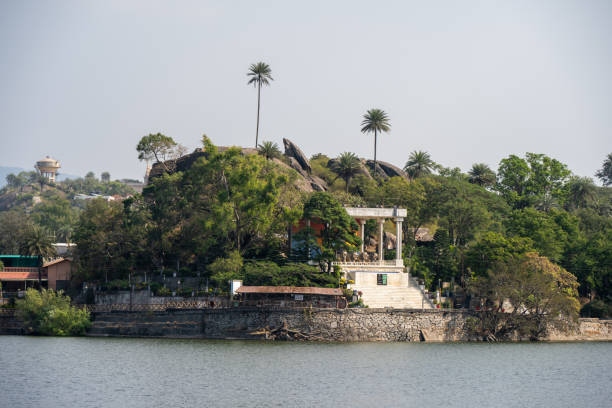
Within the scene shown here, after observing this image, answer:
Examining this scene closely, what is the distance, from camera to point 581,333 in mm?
77750

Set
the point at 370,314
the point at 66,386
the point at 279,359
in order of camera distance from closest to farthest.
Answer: the point at 66,386, the point at 279,359, the point at 370,314

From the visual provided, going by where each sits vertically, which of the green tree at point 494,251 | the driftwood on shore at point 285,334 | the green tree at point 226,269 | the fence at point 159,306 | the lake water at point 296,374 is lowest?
the lake water at point 296,374

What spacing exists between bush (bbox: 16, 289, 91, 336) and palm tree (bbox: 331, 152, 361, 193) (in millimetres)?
36383

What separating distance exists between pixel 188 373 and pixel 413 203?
44.6 metres

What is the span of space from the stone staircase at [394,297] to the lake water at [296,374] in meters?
7.73

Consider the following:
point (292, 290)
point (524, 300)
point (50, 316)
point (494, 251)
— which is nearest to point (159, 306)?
point (50, 316)

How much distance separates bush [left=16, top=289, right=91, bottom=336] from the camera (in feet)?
249

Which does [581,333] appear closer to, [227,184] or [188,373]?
[227,184]

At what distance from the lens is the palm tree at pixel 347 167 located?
103688mm

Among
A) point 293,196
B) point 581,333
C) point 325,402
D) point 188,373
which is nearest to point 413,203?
point 293,196

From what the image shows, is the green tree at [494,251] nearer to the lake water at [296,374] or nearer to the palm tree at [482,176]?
the lake water at [296,374]

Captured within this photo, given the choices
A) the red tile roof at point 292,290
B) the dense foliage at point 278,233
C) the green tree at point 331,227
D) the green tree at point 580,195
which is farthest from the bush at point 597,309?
the green tree at point 580,195

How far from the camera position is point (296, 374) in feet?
Answer: 176

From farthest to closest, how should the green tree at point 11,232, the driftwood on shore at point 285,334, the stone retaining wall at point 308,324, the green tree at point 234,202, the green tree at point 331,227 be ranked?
1. the green tree at point 11,232
2. the green tree at point 234,202
3. the green tree at point 331,227
4. the stone retaining wall at point 308,324
5. the driftwood on shore at point 285,334
